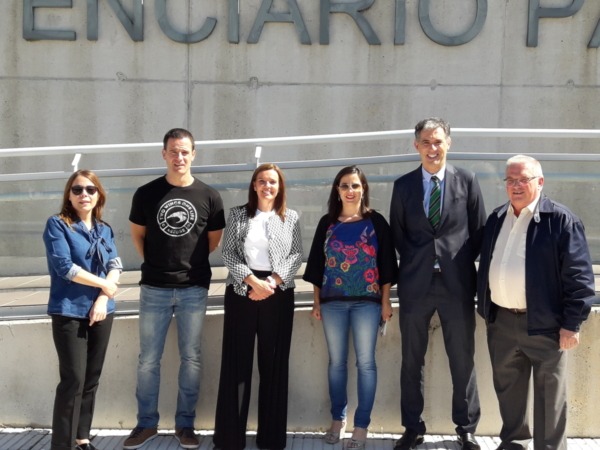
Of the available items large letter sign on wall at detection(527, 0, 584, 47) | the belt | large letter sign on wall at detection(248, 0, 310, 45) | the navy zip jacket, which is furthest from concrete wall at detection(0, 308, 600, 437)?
large letter sign on wall at detection(527, 0, 584, 47)

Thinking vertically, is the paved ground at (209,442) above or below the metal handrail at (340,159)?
below

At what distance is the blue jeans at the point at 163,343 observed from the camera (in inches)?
181

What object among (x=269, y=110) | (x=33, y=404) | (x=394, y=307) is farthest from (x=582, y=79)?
(x=33, y=404)

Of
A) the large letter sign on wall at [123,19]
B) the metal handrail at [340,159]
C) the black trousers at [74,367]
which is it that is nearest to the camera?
the black trousers at [74,367]

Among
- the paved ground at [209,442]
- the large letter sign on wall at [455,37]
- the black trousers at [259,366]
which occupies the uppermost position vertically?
the large letter sign on wall at [455,37]

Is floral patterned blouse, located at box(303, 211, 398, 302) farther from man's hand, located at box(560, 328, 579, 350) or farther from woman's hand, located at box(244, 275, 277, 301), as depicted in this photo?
man's hand, located at box(560, 328, 579, 350)

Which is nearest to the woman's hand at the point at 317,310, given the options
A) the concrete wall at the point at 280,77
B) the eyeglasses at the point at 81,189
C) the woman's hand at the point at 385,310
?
the woman's hand at the point at 385,310

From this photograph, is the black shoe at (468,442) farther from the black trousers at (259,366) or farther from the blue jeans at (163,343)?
the blue jeans at (163,343)

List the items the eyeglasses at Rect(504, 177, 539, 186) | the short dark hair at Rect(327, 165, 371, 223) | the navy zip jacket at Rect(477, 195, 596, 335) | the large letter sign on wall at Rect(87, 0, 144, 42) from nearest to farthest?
the navy zip jacket at Rect(477, 195, 596, 335) < the eyeglasses at Rect(504, 177, 539, 186) < the short dark hair at Rect(327, 165, 371, 223) < the large letter sign on wall at Rect(87, 0, 144, 42)

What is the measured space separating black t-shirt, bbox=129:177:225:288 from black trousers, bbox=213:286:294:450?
30cm

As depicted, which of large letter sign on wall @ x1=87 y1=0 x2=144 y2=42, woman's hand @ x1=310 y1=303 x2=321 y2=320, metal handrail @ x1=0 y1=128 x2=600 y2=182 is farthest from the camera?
large letter sign on wall @ x1=87 y1=0 x2=144 y2=42

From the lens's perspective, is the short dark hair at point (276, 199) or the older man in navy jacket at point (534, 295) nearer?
the older man in navy jacket at point (534, 295)

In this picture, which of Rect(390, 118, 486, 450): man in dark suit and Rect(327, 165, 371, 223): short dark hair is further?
Rect(327, 165, 371, 223): short dark hair

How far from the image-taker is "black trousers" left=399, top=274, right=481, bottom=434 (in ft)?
14.3
